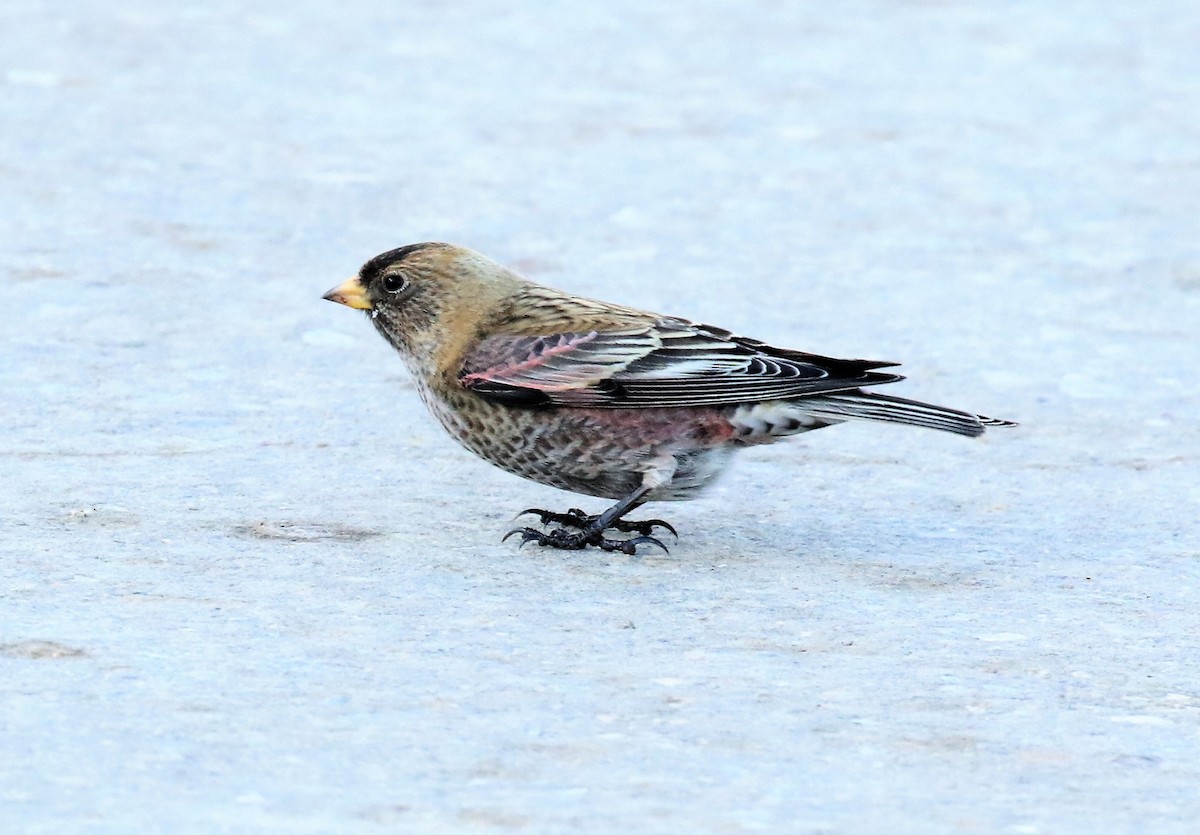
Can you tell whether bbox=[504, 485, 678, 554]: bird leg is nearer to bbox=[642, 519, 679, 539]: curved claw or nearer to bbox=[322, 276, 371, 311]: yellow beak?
bbox=[642, 519, 679, 539]: curved claw

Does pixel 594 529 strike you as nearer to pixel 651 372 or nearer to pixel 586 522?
pixel 586 522

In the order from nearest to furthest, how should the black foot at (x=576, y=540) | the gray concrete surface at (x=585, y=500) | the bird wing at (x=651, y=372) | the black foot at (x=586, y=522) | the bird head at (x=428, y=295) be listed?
the gray concrete surface at (x=585, y=500) < the black foot at (x=576, y=540) < the bird wing at (x=651, y=372) < the black foot at (x=586, y=522) < the bird head at (x=428, y=295)

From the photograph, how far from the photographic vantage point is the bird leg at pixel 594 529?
17.9 feet

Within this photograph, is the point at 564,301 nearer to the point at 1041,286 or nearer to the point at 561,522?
the point at 561,522

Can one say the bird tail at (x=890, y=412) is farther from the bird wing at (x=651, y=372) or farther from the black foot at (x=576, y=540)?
the black foot at (x=576, y=540)

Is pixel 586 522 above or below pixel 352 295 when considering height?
below

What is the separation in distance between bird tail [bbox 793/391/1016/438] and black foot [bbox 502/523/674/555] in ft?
1.82

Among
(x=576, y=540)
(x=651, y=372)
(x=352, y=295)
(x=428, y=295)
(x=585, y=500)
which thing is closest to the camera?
(x=576, y=540)

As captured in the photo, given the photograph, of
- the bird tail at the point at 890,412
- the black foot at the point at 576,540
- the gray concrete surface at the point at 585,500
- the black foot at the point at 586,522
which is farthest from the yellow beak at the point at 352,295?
the bird tail at the point at 890,412

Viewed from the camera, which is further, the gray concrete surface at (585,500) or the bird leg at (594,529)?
the bird leg at (594,529)

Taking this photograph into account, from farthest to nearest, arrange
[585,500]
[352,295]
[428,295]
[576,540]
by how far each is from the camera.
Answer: [585,500]
[352,295]
[428,295]
[576,540]

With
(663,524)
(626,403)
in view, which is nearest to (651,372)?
(626,403)

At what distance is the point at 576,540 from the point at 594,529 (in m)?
0.07

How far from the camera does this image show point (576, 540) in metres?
5.49
